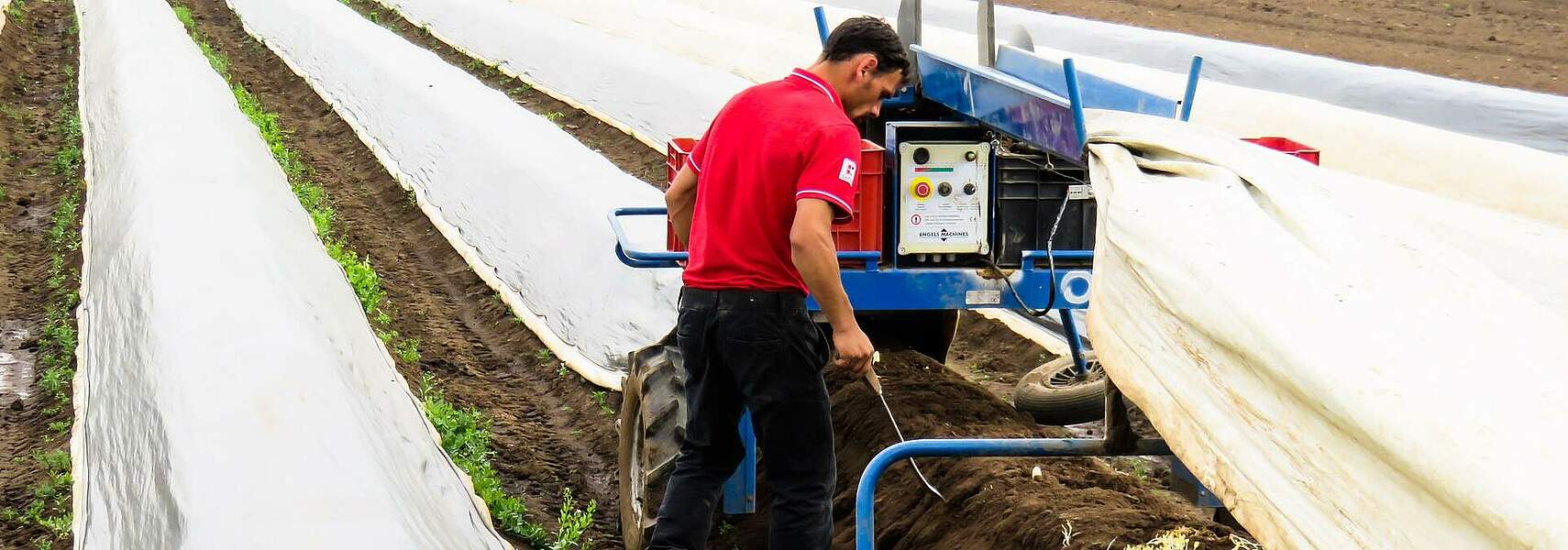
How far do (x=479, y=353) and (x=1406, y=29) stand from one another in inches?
498

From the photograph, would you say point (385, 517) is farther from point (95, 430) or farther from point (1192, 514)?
point (1192, 514)

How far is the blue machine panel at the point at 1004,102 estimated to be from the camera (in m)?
3.07

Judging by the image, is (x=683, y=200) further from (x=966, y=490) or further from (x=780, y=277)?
(x=966, y=490)

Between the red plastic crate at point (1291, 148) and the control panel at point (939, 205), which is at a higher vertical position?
the red plastic crate at point (1291, 148)

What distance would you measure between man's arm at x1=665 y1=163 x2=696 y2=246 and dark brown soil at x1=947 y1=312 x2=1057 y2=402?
7.77 ft

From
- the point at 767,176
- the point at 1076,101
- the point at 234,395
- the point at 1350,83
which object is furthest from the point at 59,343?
the point at 1350,83

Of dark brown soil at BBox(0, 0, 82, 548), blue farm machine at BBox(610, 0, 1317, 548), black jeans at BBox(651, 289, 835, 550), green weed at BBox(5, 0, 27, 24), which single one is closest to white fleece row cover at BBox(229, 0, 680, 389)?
blue farm machine at BBox(610, 0, 1317, 548)

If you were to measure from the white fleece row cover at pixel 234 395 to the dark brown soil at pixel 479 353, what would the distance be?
1.58 ft

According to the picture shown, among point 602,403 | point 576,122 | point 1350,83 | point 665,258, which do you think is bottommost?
point 576,122

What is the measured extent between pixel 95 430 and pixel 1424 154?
5916 mm

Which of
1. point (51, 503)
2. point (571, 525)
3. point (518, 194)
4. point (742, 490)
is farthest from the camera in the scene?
point (518, 194)

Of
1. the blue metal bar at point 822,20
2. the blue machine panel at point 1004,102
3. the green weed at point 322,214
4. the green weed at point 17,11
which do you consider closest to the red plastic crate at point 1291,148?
the blue machine panel at point 1004,102

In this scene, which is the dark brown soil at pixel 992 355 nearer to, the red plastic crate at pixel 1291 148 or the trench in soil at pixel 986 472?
the trench in soil at pixel 986 472

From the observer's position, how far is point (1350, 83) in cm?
945
